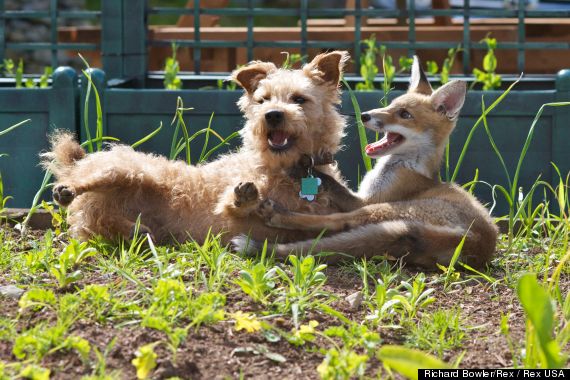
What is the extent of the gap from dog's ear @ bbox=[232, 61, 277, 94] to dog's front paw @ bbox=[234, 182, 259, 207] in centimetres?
92

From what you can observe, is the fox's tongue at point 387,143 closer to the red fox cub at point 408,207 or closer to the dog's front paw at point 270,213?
the red fox cub at point 408,207

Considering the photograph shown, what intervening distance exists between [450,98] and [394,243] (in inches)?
43.3

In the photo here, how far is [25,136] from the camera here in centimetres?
712

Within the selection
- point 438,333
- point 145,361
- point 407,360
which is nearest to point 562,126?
point 438,333

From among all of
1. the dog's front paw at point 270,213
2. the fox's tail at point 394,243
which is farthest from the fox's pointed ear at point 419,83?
the dog's front paw at point 270,213

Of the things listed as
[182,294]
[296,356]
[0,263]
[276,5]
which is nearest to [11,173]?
[0,263]

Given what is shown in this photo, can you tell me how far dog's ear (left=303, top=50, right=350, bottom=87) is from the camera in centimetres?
553

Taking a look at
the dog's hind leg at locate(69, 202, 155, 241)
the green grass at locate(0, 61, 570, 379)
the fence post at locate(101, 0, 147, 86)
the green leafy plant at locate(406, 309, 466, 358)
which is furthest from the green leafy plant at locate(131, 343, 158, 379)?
the fence post at locate(101, 0, 147, 86)

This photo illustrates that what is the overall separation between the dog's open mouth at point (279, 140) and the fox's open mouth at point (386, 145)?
0.50 metres

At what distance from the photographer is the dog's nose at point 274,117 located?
5141 millimetres

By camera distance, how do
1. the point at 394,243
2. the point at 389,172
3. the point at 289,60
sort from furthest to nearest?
1. the point at 289,60
2. the point at 389,172
3. the point at 394,243

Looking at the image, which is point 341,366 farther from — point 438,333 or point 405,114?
point 405,114

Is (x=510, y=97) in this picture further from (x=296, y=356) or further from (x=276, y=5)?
(x=276, y=5)

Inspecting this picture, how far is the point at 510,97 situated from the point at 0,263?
3.96m
